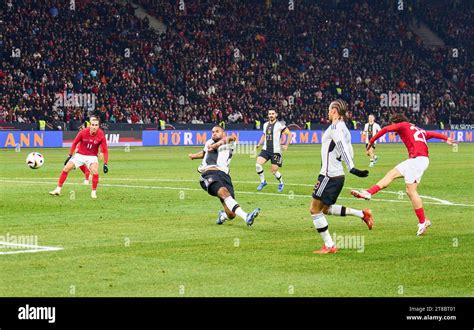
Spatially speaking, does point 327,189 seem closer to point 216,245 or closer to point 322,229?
point 322,229

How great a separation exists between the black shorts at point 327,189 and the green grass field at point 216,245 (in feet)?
2.84

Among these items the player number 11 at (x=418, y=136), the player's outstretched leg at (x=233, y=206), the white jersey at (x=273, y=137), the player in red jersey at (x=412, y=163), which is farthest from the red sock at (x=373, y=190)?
the white jersey at (x=273, y=137)

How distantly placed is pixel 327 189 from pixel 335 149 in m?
0.69

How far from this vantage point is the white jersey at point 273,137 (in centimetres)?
2881

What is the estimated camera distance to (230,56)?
221ft

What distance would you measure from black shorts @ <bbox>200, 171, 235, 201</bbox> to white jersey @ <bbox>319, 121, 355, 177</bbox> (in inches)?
138

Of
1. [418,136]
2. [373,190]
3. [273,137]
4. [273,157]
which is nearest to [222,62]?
[273,137]

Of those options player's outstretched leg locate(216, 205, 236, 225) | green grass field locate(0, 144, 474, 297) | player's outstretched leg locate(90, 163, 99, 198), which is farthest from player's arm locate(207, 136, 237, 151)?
player's outstretched leg locate(90, 163, 99, 198)

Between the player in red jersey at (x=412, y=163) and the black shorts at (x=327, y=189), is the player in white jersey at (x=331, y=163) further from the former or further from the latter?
the player in red jersey at (x=412, y=163)

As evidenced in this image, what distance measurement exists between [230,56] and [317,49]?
32.2 feet

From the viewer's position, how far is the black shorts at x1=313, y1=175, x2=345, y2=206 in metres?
14.9

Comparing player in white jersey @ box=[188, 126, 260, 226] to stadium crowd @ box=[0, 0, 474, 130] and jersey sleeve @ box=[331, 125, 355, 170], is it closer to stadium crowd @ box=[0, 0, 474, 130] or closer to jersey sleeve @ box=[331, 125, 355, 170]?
jersey sleeve @ box=[331, 125, 355, 170]

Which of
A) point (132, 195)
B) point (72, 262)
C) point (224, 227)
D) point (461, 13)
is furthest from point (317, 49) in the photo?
point (72, 262)

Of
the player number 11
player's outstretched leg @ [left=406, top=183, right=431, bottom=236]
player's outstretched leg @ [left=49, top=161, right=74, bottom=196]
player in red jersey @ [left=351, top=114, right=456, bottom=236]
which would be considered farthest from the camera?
player's outstretched leg @ [left=49, top=161, right=74, bottom=196]
